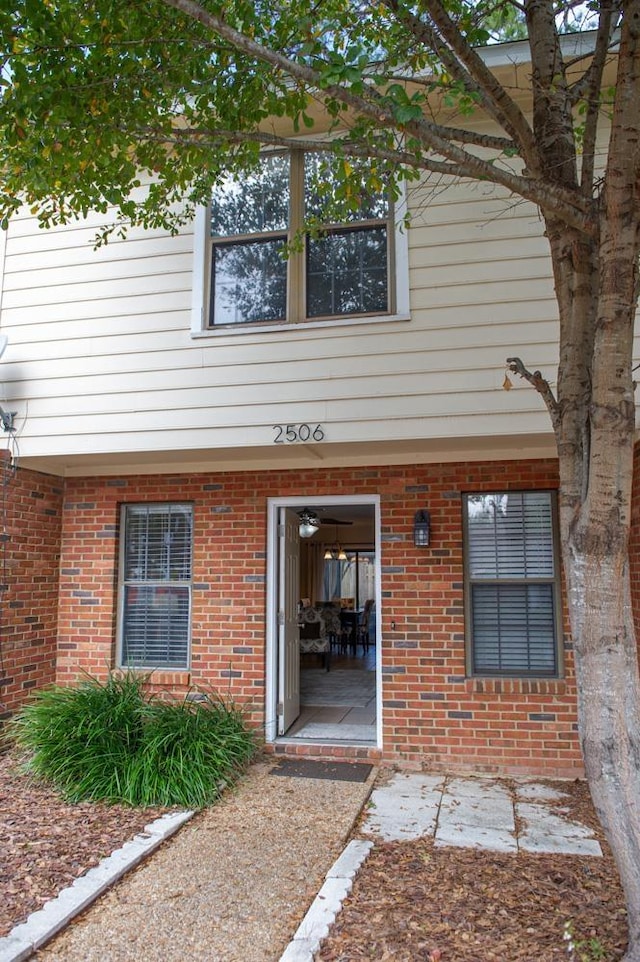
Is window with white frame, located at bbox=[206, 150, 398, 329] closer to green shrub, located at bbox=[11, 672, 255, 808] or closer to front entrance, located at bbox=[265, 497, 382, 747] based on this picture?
front entrance, located at bbox=[265, 497, 382, 747]

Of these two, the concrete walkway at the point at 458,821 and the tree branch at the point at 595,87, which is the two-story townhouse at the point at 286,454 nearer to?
the concrete walkway at the point at 458,821

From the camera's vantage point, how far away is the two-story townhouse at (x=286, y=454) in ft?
17.0

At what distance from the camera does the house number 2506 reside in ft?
17.1

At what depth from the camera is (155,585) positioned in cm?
651

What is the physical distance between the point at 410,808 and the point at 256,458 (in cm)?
307

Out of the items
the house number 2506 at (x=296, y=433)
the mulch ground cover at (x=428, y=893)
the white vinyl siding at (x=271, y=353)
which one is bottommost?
the mulch ground cover at (x=428, y=893)

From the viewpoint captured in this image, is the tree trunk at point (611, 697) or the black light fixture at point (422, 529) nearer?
the tree trunk at point (611, 697)

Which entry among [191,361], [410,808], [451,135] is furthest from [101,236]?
[410,808]

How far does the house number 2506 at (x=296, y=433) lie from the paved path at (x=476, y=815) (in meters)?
2.68

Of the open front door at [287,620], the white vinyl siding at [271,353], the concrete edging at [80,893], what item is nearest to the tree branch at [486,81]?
the white vinyl siding at [271,353]

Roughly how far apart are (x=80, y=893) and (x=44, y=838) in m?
0.80

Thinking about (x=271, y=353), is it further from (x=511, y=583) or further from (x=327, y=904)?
(x=327, y=904)

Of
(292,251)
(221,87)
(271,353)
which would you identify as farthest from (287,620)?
(221,87)

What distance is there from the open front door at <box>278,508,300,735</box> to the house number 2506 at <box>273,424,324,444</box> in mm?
1241
